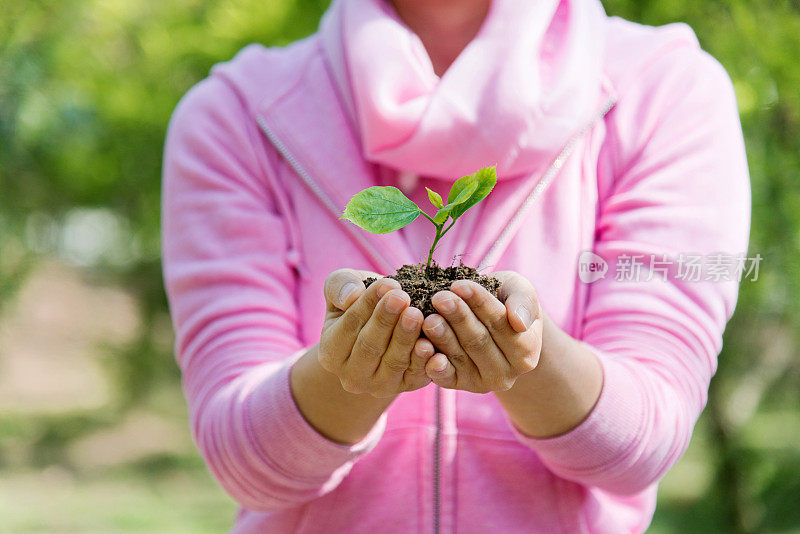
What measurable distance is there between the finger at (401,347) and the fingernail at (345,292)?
63mm

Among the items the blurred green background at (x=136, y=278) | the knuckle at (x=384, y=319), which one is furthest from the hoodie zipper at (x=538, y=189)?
the blurred green background at (x=136, y=278)

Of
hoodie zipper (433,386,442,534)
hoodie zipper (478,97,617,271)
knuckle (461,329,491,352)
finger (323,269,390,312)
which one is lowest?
hoodie zipper (433,386,442,534)

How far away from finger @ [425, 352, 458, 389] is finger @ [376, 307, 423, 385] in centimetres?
3

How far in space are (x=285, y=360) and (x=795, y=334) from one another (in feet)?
6.61

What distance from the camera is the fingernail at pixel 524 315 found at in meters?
0.89

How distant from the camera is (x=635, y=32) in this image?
1.37 metres

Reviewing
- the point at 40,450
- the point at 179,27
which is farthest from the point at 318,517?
the point at 40,450

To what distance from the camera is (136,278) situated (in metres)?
4.28

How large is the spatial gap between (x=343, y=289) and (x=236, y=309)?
35cm

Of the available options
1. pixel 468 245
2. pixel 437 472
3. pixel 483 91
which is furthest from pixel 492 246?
pixel 437 472

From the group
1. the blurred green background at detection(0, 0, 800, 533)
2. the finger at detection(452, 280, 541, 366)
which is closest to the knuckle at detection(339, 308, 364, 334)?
the finger at detection(452, 280, 541, 366)

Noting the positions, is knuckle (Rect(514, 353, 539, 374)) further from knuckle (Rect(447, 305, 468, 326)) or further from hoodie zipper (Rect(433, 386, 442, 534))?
hoodie zipper (Rect(433, 386, 442, 534))

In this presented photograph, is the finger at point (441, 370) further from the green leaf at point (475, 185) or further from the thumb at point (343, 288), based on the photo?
the green leaf at point (475, 185)

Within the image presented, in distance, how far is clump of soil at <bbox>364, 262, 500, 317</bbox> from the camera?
0.92m
